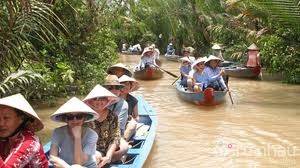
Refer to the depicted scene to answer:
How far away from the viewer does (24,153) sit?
306cm

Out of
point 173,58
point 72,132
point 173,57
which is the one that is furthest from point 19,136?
point 173,58

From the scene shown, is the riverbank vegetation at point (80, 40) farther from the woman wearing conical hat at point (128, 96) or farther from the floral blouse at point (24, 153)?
the floral blouse at point (24, 153)

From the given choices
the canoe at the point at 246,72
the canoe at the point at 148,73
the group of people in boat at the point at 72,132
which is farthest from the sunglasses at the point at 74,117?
Result: the canoe at the point at 246,72

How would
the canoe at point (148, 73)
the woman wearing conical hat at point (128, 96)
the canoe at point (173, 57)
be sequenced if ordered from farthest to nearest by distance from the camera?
the canoe at point (173, 57) < the canoe at point (148, 73) < the woman wearing conical hat at point (128, 96)

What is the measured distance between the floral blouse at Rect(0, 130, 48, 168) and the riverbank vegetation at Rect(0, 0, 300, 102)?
147cm

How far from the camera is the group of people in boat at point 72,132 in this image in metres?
3.14

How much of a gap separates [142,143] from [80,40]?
674 centimetres

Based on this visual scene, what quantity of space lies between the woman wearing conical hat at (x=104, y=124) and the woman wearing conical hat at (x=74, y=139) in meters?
0.48

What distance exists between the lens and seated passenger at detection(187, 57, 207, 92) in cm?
1111

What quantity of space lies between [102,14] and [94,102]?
8.42m

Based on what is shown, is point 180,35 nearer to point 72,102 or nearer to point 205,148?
point 205,148

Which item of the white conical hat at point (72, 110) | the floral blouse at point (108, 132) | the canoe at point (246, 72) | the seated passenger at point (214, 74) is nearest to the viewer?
the white conical hat at point (72, 110)

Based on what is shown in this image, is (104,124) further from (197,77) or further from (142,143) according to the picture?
(197,77)

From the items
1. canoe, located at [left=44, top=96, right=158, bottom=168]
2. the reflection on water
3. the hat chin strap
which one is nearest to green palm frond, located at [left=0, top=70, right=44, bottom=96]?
canoe, located at [left=44, top=96, right=158, bottom=168]
